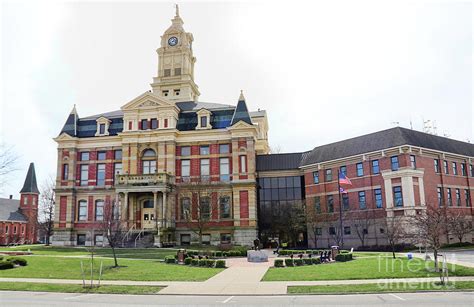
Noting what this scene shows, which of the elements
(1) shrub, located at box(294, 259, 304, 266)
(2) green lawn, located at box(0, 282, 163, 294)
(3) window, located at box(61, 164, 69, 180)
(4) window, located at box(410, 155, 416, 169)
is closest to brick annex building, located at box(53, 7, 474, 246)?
(3) window, located at box(61, 164, 69, 180)

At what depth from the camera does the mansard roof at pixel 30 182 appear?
3679 inches

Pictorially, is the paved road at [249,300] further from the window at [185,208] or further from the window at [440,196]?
the window at [185,208]

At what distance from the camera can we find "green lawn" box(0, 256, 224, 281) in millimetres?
22609

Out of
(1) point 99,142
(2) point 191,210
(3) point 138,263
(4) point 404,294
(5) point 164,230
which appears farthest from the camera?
(1) point 99,142

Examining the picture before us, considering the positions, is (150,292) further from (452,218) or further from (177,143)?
(177,143)

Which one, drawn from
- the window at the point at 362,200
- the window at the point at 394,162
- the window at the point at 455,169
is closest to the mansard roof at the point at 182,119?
the window at the point at 362,200

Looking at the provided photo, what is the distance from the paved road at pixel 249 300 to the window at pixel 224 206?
3479 cm

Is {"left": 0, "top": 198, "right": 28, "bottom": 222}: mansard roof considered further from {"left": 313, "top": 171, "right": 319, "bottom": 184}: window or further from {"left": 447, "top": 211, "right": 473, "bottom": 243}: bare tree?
{"left": 447, "top": 211, "right": 473, "bottom": 243}: bare tree

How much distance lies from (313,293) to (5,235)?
86.2 metres

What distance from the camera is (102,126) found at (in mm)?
57125

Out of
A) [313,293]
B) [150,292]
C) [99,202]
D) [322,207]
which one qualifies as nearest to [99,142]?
[99,202]

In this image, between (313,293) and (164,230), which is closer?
(313,293)

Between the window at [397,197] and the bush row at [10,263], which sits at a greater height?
the window at [397,197]

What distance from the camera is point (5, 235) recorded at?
8488 cm
